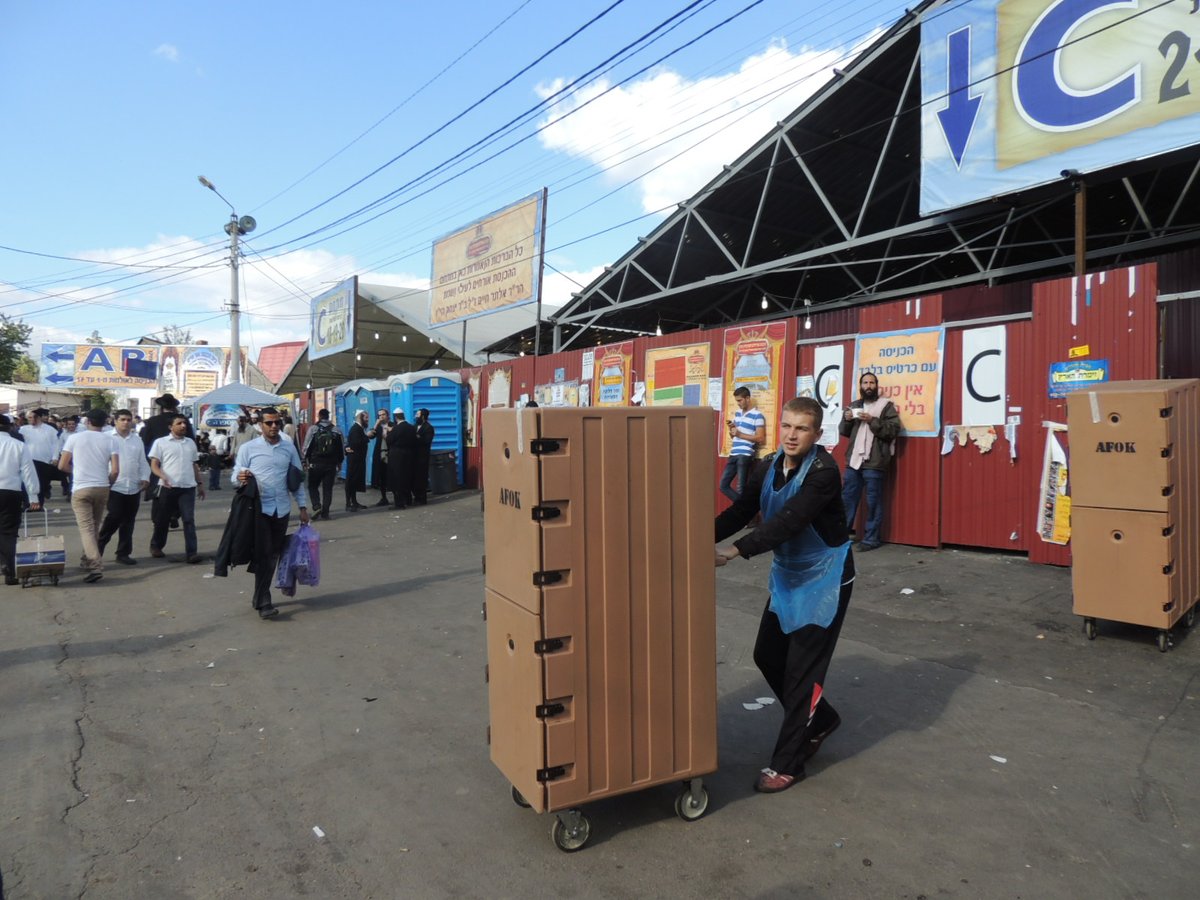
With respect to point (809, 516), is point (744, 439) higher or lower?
higher

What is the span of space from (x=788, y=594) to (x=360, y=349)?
1101 inches

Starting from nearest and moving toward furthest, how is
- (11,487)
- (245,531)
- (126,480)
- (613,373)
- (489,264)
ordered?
(245,531) → (11,487) → (126,480) → (613,373) → (489,264)

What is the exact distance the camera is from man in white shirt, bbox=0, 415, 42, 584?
793cm

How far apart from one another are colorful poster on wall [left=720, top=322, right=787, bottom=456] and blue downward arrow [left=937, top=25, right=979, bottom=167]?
2.96 m

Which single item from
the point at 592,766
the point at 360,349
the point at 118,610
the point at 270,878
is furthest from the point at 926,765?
the point at 360,349

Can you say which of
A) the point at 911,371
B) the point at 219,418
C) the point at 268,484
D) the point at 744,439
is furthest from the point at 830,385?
the point at 219,418

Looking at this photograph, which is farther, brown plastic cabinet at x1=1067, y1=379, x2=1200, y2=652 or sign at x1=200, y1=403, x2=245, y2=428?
sign at x1=200, y1=403, x2=245, y2=428

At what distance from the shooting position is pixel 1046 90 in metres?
8.54

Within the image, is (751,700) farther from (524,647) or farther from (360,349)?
(360,349)

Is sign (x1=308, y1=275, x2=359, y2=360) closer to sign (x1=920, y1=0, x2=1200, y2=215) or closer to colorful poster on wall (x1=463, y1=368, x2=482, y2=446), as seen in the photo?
colorful poster on wall (x1=463, y1=368, x2=482, y2=446)

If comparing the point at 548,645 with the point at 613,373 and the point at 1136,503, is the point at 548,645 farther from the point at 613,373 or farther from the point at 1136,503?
the point at 613,373

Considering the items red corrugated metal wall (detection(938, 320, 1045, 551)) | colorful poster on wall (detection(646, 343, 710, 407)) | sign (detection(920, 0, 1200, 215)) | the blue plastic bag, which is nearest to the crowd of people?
the blue plastic bag

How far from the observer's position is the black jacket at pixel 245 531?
22.3 feet

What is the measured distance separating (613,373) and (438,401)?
5.41 m
